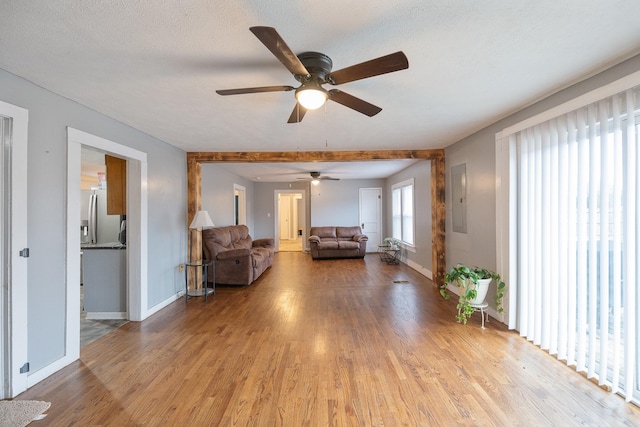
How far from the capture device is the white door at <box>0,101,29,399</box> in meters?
2.05

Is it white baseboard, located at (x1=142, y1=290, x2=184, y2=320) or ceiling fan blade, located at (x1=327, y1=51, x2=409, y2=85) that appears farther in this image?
white baseboard, located at (x1=142, y1=290, x2=184, y2=320)

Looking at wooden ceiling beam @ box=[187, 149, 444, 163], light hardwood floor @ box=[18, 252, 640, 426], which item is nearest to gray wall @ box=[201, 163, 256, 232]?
wooden ceiling beam @ box=[187, 149, 444, 163]

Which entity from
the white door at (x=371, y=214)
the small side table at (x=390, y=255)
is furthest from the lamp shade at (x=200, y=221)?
the white door at (x=371, y=214)

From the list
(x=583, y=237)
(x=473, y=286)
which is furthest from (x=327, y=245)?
(x=583, y=237)

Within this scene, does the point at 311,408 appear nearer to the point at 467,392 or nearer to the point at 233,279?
the point at 467,392

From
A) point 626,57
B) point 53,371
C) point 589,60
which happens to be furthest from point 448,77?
point 53,371

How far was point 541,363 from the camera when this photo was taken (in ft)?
8.09

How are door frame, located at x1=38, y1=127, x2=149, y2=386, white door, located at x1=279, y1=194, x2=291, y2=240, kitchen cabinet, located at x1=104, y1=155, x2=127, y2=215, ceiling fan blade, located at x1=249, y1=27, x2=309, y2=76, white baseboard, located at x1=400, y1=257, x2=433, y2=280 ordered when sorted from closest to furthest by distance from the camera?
ceiling fan blade, located at x1=249, y1=27, x2=309, y2=76, door frame, located at x1=38, y1=127, x2=149, y2=386, kitchen cabinet, located at x1=104, y1=155, x2=127, y2=215, white baseboard, located at x1=400, y1=257, x2=433, y2=280, white door, located at x1=279, y1=194, x2=291, y2=240

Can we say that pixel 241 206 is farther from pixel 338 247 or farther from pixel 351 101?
pixel 351 101

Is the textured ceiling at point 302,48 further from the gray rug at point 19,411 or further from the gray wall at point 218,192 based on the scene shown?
the gray wall at point 218,192

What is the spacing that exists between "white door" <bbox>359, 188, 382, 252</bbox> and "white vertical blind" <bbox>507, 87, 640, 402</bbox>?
5.90 meters

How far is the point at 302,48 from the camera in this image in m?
1.86

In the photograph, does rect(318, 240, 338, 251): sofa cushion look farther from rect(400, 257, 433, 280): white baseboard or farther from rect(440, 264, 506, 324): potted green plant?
rect(440, 264, 506, 324): potted green plant

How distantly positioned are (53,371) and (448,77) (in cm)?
395
